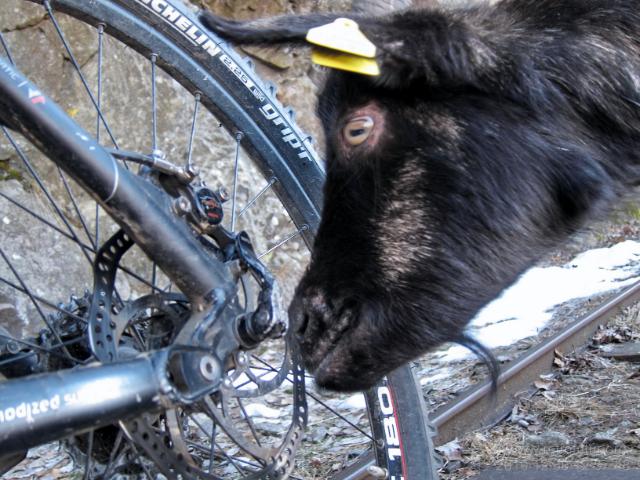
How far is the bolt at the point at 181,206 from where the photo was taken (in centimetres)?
194

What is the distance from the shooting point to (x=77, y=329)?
81.1 inches

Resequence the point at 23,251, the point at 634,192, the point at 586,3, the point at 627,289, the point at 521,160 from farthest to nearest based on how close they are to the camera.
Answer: the point at 627,289
the point at 23,251
the point at 634,192
the point at 586,3
the point at 521,160

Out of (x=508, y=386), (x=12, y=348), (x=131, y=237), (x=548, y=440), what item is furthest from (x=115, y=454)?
(x=508, y=386)

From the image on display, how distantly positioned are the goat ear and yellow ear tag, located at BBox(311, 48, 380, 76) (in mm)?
72

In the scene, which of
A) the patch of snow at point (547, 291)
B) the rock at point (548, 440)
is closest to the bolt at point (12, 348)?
the rock at point (548, 440)

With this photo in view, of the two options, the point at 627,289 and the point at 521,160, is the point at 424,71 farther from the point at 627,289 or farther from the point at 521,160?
the point at 627,289

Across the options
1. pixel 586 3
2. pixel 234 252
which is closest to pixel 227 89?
pixel 234 252

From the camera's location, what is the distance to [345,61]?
1812 millimetres

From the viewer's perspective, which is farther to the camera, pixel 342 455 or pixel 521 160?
pixel 342 455

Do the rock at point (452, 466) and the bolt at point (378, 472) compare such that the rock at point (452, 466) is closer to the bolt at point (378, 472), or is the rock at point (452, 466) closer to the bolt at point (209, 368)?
the bolt at point (378, 472)

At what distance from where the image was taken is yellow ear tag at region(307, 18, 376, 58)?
5.75ft

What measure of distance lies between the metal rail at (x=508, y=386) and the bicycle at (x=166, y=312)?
2.29 feet

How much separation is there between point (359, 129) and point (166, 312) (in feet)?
2.34

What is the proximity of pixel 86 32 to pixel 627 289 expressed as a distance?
452cm
